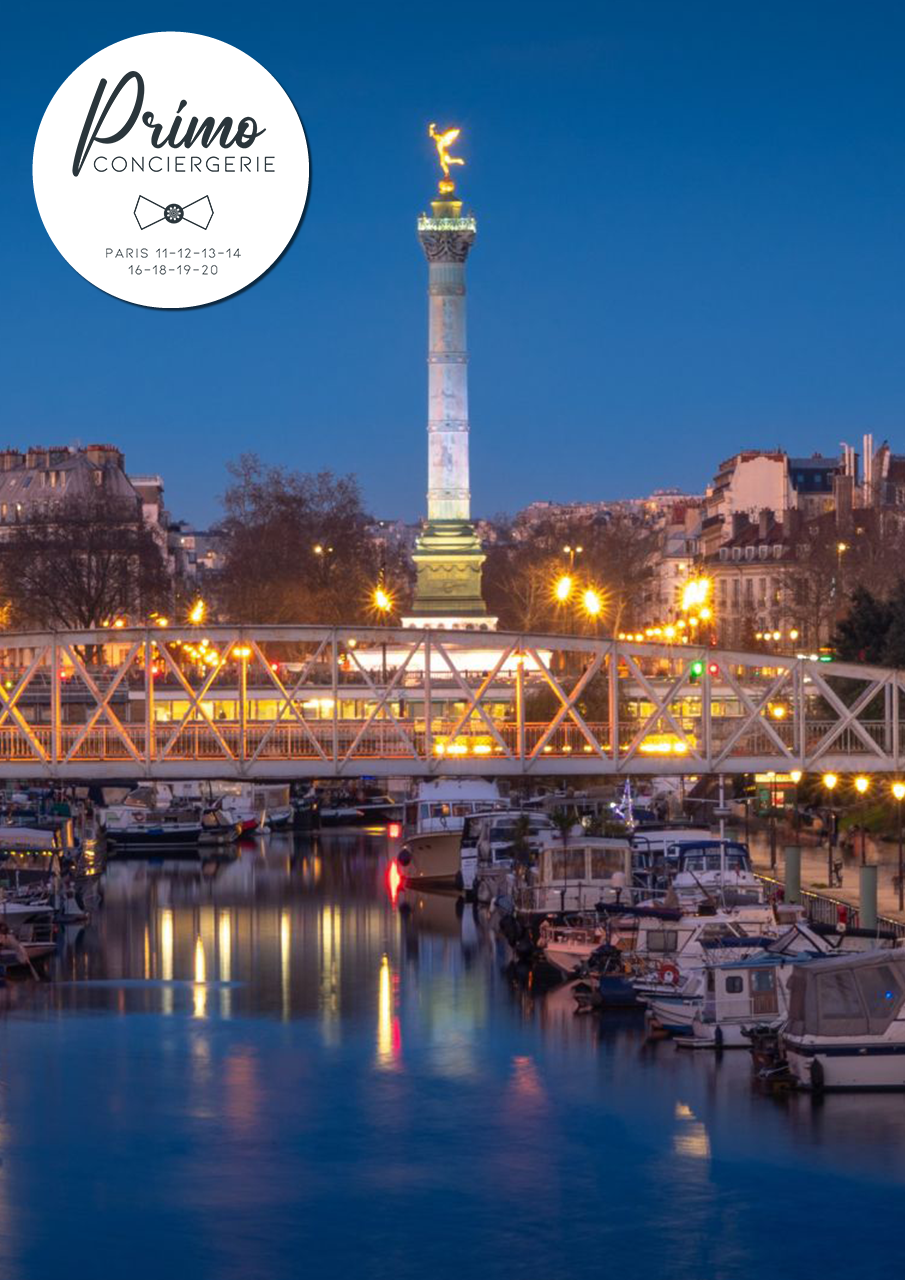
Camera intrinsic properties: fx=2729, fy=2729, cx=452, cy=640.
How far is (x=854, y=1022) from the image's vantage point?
119 ft

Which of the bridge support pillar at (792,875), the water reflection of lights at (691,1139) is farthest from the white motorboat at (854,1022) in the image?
the bridge support pillar at (792,875)

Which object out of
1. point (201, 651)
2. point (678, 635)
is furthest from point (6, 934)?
point (678, 635)

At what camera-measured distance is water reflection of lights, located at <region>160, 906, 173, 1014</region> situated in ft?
154

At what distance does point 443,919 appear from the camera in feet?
191

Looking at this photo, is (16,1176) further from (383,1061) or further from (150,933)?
(150,933)

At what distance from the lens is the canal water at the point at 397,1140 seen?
3125 centimetres

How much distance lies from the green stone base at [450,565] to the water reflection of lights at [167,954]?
42474mm

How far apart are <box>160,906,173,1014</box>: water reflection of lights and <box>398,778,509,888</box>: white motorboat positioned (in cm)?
721

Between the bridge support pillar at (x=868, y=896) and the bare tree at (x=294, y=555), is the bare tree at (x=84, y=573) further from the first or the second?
Result: the bridge support pillar at (x=868, y=896)

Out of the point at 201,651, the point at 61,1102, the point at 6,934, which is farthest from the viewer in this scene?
the point at 201,651

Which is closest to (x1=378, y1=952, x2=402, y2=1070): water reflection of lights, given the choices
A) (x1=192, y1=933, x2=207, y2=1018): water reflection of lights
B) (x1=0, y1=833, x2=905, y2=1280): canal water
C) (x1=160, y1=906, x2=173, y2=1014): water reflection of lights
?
(x1=0, y1=833, x2=905, y2=1280): canal water

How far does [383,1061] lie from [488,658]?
52.2m

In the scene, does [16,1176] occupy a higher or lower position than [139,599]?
lower

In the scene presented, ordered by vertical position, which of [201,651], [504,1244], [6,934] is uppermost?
[201,651]
